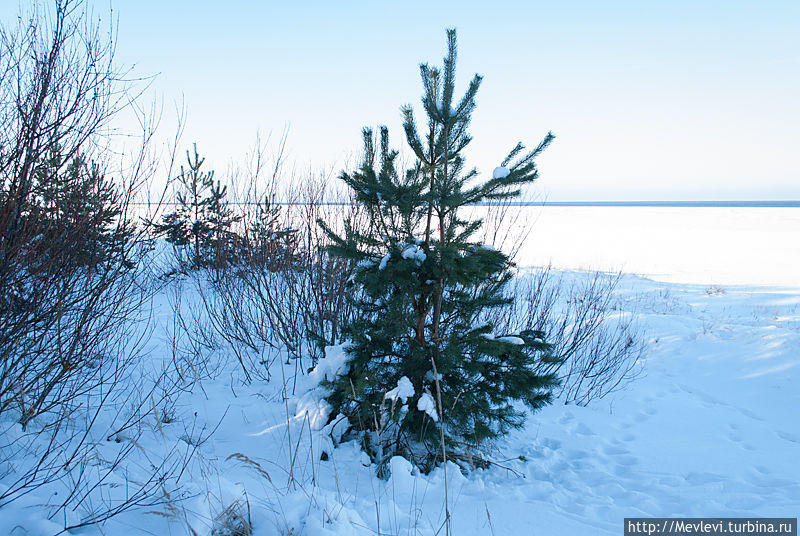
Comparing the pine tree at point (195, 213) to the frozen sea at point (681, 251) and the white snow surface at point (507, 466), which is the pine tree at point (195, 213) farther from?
the frozen sea at point (681, 251)

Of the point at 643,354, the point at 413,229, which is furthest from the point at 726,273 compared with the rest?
the point at 413,229

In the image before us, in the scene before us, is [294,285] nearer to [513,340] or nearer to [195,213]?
[513,340]

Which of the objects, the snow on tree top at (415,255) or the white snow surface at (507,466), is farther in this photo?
the snow on tree top at (415,255)

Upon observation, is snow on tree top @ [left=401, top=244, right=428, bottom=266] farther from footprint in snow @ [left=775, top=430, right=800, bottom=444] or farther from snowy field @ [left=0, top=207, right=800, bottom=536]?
footprint in snow @ [left=775, top=430, right=800, bottom=444]

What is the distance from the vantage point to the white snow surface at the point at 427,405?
308 centimetres

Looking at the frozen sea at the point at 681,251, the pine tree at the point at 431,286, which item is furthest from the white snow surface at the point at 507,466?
the frozen sea at the point at 681,251

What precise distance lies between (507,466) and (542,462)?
14.3 inches

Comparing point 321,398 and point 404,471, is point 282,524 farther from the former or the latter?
point 321,398

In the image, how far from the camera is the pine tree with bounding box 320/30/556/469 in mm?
3121

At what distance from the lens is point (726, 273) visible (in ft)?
49.2

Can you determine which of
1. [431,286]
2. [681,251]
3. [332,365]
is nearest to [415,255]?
[431,286]

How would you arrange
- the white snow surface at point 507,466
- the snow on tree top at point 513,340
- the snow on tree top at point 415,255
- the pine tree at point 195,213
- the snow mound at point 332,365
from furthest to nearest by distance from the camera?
1. the pine tree at point 195,213
2. the snow mound at point 332,365
3. the snow on tree top at point 513,340
4. the snow on tree top at point 415,255
5. the white snow surface at point 507,466

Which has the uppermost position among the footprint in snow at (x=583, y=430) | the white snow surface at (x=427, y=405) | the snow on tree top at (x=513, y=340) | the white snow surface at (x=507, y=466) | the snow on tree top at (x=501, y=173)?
the snow on tree top at (x=501, y=173)

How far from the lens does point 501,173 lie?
10.2ft
